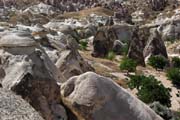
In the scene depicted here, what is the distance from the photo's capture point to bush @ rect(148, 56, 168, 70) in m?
62.3

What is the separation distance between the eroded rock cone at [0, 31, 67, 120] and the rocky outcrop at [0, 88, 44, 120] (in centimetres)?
304

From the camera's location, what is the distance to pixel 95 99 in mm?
19625

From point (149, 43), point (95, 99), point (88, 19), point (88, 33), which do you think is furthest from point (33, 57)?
point (88, 19)

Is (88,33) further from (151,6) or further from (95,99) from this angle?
(95,99)

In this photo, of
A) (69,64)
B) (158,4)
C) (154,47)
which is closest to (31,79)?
(69,64)

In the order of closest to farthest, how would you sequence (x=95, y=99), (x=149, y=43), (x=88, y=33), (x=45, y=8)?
(x=95, y=99) < (x=149, y=43) < (x=88, y=33) < (x=45, y=8)

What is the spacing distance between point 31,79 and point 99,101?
3.29m

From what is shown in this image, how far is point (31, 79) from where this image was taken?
1973cm

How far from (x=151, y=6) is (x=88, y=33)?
82019 mm

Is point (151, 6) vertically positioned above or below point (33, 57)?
below

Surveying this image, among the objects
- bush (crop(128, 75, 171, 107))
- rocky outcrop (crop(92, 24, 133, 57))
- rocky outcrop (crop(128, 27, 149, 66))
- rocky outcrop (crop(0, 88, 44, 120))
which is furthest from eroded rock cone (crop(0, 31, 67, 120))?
rocky outcrop (crop(92, 24, 133, 57))

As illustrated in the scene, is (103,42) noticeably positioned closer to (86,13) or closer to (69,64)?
(69,64)

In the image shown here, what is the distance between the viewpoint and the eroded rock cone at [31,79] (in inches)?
766

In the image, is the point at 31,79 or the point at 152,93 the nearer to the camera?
the point at 31,79
